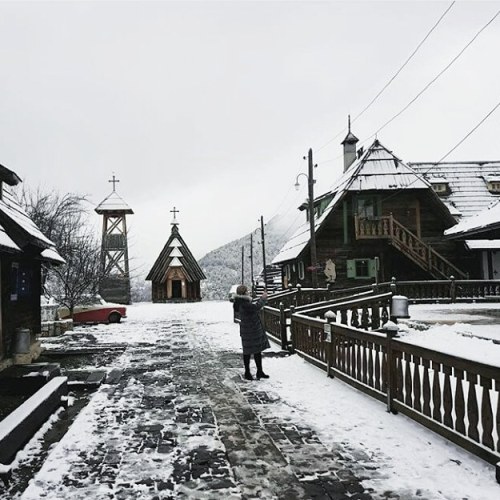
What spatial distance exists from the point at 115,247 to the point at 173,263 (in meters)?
5.52

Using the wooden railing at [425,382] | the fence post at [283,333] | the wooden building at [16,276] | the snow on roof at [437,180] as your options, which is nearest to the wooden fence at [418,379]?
the wooden railing at [425,382]

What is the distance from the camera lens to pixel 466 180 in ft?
100

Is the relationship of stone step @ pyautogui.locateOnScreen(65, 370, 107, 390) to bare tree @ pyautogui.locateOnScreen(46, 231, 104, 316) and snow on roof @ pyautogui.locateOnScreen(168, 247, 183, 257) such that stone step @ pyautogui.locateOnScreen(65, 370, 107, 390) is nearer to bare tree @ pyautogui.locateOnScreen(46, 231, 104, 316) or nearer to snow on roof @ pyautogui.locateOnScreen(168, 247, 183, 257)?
bare tree @ pyautogui.locateOnScreen(46, 231, 104, 316)

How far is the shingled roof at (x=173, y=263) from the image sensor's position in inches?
1762

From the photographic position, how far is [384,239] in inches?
1054

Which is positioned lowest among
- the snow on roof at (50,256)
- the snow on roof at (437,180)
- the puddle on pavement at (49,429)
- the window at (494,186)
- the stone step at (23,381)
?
the puddle on pavement at (49,429)

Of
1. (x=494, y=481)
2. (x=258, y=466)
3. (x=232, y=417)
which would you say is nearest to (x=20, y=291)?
(x=232, y=417)

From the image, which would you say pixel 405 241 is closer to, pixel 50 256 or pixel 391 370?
pixel 50 256

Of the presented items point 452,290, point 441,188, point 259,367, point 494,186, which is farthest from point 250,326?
point 494,186

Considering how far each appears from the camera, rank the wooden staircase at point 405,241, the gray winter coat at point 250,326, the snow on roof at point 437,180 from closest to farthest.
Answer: the gray winter coat at point 250,326
the wooden staircase at point 405,241
the snow on roof at point 437,180

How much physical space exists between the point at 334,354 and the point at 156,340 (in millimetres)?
7989

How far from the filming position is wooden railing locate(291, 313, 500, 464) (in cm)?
461

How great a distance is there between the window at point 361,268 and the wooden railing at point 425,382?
58.3 feet

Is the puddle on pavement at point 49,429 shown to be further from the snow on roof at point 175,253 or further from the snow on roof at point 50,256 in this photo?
the snow on roof at point 175,253
